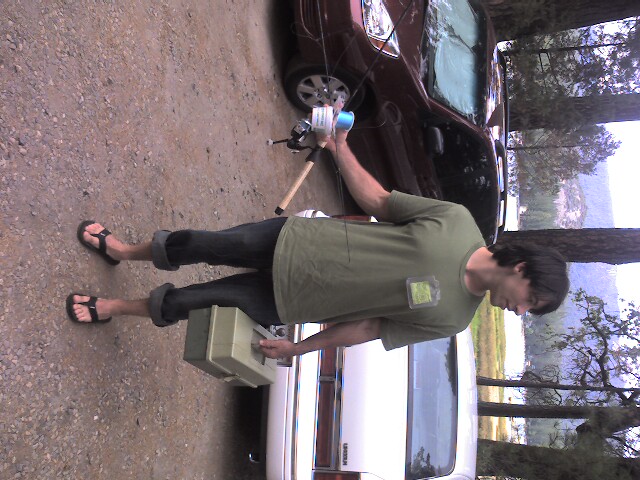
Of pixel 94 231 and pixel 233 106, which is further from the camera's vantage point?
pixel 233 106

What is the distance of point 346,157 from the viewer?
265cm

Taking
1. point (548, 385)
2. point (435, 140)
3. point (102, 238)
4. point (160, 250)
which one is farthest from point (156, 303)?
point (548, 385)

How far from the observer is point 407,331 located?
2523mm

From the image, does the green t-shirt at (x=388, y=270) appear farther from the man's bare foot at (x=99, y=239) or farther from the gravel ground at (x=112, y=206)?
the gravel ground at (x=112, y=206)

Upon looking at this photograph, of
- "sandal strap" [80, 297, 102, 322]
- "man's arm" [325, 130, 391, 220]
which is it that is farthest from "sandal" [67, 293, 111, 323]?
"man's arm" [325, 130, 391, 220]

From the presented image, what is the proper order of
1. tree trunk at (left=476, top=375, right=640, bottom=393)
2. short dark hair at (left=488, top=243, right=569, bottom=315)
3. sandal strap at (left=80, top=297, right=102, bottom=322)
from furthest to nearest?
tree trunk at (left=476, top=375, right=640, bottom=393) → sandal strap at (left=80, top=297, right=102, bottom=322) → short dark hair at (left=488, top=243, right=569, bottom=315)

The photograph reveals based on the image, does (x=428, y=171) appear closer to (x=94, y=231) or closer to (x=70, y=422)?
(x=94, y=231)

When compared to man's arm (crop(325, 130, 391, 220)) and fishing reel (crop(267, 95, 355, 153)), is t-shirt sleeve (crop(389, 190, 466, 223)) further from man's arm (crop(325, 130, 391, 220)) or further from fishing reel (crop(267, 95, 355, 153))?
fishing reel (crop(267, 95, 355, 153))

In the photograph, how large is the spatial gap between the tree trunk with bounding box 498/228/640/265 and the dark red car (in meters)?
1.09

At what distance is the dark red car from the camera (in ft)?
15.6

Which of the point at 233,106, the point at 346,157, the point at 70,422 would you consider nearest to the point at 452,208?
the point at 346,157

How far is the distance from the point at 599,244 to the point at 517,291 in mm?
4766

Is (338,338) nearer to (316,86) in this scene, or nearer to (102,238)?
(102,238)

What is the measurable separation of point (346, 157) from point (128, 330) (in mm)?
1651
